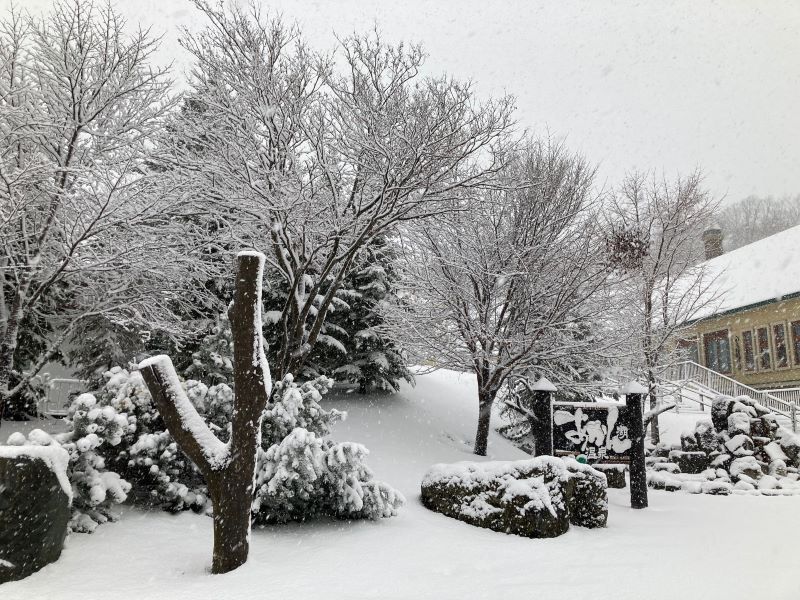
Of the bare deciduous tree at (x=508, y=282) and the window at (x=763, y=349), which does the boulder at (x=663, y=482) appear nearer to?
the bare deciduous tree at (x=508, y=282)

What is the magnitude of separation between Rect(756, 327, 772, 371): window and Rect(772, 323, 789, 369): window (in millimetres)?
315

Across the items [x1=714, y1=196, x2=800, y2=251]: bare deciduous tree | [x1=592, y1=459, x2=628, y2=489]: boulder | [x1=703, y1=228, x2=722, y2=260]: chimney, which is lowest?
[x1=592, y1=459, x2=628, y2=489]: boulder

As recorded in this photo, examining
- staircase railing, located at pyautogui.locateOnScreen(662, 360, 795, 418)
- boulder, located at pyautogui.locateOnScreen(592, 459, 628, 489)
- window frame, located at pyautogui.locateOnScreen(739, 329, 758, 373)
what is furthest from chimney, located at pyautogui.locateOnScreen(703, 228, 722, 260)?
boulder, located at pyautogui.locateOnScreen(592, 459, 628, 489)

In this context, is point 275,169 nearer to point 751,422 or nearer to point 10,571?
point 10,571

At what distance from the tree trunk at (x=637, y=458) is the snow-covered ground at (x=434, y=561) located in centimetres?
51

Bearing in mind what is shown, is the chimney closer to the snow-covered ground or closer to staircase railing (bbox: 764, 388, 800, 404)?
staircase railing (bbox: 764, 388, 800, 404)

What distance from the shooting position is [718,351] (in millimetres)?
26109

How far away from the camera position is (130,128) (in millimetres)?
9867

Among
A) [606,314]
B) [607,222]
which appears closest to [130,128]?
[606,314]

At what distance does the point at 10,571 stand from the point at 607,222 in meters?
16.4

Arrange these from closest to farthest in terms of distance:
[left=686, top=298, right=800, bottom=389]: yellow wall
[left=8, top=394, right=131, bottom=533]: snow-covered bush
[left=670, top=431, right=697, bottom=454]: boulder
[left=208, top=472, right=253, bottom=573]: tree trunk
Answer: [left=208, top=472, right=253, bottom=573]: tree trunk → [left=8, top=394, right=131, bottom=533]: snow-covered bush → [left=670, top=431, right=697, bottom=454]: boulder → [left=686, top=298, right=800, bottom=389]: yellow wall

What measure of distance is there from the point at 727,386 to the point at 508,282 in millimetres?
13483

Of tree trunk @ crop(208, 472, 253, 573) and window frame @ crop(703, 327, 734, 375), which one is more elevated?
window frame @ crop(703, 327, 734, 375)

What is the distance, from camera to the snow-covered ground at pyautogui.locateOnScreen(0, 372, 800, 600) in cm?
474
